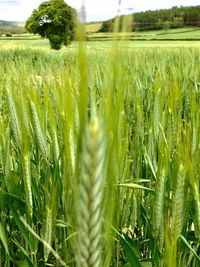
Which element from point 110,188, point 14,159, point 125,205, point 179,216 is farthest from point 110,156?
point 14,159

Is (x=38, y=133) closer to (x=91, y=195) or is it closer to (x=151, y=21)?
(x=151, y=21)

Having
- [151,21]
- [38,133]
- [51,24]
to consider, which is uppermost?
[51,24]

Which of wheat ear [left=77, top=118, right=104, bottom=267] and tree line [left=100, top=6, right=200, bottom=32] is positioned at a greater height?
tree line [left=100, top=6, right=200, bottom=32]

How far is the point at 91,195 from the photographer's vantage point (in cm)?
21

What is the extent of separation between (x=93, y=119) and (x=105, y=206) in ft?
0.25

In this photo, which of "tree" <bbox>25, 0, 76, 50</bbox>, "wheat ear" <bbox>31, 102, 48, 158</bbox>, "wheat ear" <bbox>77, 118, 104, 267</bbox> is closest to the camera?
"wheat ear" <bbox>77, 118, 104, 267</bbox>

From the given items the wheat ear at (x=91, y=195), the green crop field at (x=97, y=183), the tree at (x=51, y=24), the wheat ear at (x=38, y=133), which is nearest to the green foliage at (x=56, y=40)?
the tree at (x=51, y=24)

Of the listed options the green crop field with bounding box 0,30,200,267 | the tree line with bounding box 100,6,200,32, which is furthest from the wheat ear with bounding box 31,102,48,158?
the tree line with bounding box 100,6,200,32

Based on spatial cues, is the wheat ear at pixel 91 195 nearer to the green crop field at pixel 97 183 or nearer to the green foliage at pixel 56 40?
the green crop field at pixel 97 183

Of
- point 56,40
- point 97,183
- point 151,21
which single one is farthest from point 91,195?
point 56,40

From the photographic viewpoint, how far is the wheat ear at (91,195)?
0.20 m

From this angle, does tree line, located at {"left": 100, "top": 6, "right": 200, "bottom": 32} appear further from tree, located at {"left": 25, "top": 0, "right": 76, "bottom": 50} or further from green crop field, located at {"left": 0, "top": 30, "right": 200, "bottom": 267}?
tree, located at {"left": 25, "top": 0, "right": 76, "bottom": 50}

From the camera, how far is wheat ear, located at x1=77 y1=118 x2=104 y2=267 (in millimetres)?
198

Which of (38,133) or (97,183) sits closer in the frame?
(97,183)
